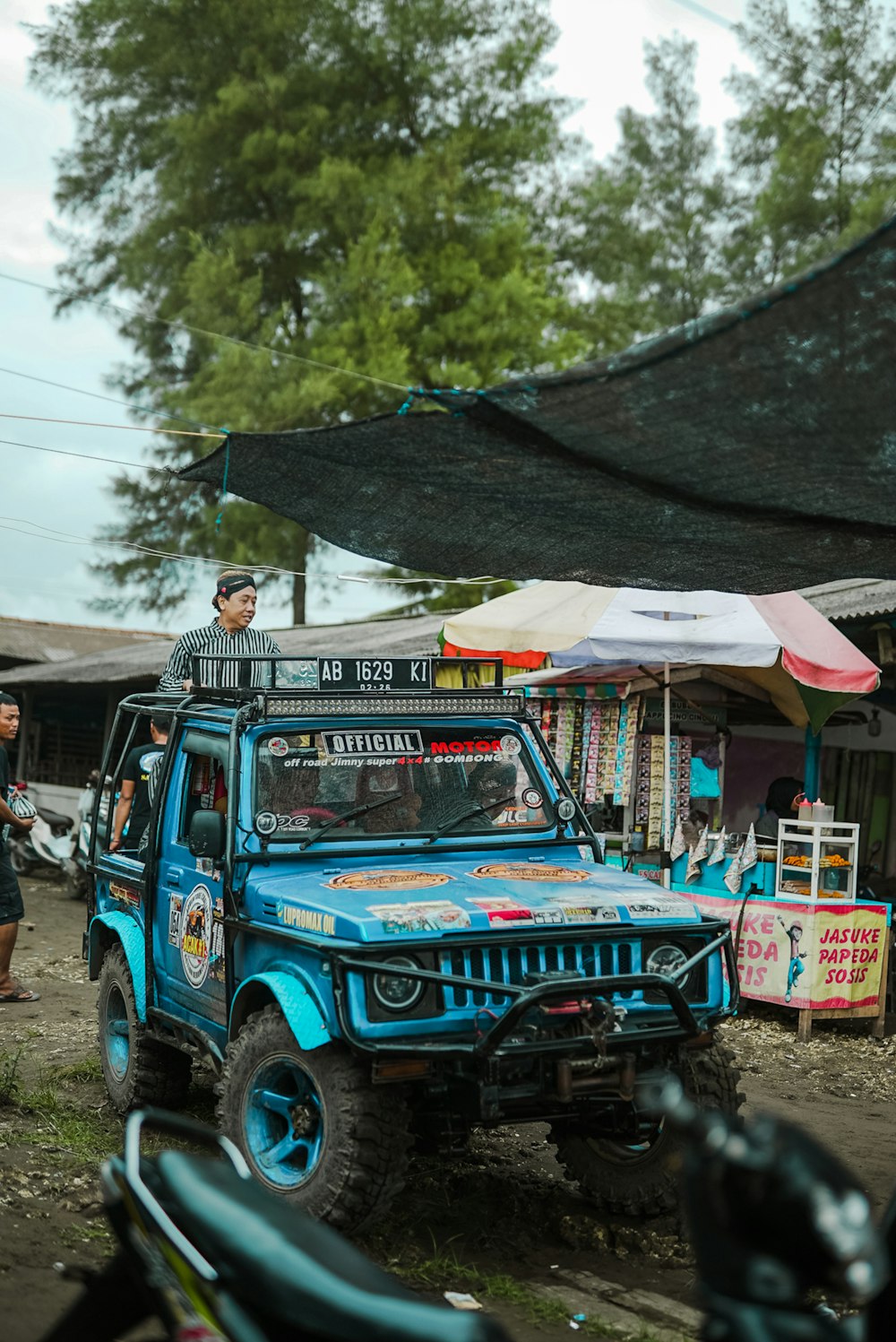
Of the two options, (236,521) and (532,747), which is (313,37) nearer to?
(236,521)

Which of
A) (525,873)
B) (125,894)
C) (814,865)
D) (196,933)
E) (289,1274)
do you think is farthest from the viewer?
(814,865)

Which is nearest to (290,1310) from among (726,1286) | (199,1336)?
(199,1336)

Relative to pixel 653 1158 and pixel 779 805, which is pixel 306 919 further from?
pixel 779 805

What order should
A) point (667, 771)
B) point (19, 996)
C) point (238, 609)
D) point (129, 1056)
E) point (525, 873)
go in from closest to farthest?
point (525, 873)
point (129, 1056)
point (238, 609)
point (19, 996)
point (667, 771)

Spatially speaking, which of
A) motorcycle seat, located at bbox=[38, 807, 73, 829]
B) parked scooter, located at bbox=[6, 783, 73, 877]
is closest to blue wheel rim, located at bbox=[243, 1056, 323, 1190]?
parked scooter, located at bbox=[6, 783, 73, 877]

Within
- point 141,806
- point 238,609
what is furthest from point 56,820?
point 238,609

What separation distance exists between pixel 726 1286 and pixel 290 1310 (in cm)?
77

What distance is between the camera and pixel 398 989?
493 cm

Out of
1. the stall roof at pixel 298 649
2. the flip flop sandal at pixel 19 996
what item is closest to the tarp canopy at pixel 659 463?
the flip flop sandal at pixel 19 996

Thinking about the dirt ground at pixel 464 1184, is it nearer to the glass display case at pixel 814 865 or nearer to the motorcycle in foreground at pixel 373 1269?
the glass display case at pixel 814 865

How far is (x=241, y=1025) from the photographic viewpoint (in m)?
5.62

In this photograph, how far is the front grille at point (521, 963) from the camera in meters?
5.00

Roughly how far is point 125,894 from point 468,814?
2.09 metres

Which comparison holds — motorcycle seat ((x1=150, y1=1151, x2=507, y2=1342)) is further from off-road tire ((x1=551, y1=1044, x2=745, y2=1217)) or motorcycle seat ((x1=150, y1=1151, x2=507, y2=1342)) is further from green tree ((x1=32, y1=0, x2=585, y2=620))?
green tree ((x1=32, y1=0, x2=585, y2=620))
